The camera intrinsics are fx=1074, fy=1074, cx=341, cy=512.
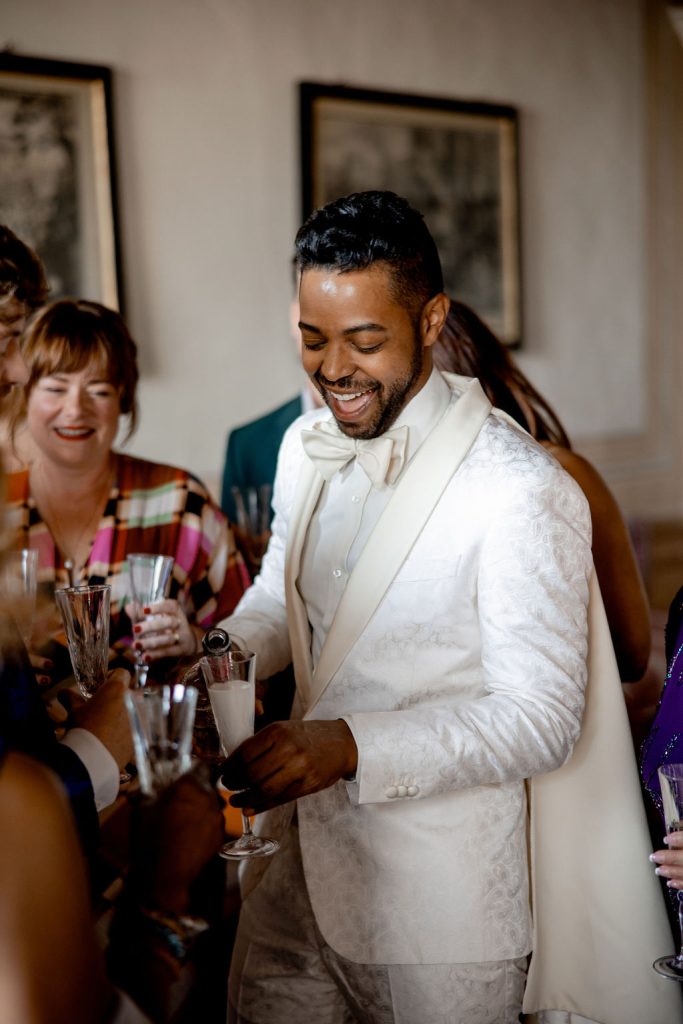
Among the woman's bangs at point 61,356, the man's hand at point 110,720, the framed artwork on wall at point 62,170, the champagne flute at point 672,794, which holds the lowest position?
the champagne flute at point 672,794

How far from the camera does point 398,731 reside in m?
1.54

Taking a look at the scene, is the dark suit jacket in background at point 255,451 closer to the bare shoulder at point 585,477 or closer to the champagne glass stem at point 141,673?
the bare shoulder at point 585,477

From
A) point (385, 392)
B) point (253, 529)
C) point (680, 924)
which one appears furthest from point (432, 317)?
point (253, 529)

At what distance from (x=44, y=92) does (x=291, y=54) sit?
119 cm

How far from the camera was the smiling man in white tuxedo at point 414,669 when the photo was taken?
1.55 metres

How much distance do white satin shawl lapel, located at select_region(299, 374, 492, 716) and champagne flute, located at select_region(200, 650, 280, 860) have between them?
205 millimetres

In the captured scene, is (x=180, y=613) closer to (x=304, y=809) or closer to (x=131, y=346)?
(x=304, y=809)

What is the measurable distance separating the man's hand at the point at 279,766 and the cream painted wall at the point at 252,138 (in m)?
3.16

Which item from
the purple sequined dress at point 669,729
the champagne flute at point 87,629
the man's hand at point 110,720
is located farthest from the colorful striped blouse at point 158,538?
the purple sequined dress at point 669,729

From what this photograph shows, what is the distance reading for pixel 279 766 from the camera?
Answer: 1465 millimetres

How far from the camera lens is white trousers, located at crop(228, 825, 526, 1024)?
1.67 m

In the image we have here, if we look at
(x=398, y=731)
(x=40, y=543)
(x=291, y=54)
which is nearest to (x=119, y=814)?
(x=398, y=731)

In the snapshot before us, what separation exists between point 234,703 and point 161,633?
595 millimetres

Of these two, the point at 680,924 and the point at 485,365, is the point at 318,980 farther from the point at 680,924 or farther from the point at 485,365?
the point at 485,365
